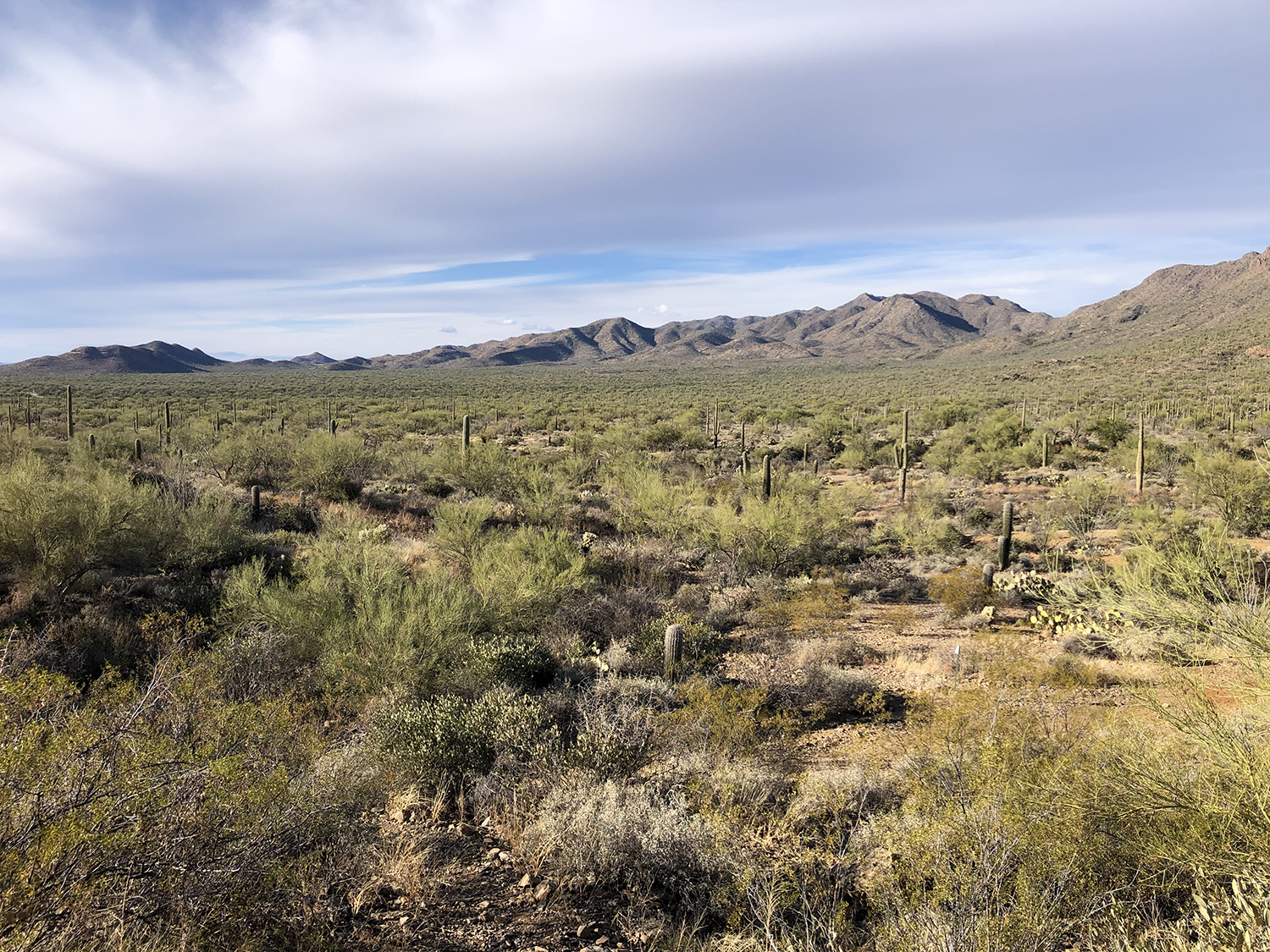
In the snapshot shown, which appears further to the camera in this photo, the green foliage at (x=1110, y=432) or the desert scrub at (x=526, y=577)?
the green foliage at (x=1110, y=432)

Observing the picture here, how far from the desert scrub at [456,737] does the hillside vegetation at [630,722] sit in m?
0.03

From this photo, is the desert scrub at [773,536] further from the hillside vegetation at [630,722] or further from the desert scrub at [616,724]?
the desert scrub at [616,724]

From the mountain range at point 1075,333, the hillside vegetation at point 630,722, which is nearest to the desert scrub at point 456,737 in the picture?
the hillside vegetation at point 630,722

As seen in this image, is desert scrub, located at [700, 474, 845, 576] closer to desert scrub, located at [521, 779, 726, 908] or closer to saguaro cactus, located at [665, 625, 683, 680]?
saguaro cactus, located at [665, 625, 683, 680]

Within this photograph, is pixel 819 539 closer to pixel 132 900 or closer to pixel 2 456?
pixel 132 900

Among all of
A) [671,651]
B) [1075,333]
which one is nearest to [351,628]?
[671,651]

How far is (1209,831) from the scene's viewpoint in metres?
4.04

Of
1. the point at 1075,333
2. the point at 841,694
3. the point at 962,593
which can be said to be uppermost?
the point at 1075,333

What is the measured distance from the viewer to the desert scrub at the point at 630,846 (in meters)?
4.86

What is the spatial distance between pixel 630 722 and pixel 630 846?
204 cm

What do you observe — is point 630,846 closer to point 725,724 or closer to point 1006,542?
point 725,724

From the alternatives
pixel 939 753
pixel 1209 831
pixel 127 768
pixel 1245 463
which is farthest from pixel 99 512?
pixel 1245 463

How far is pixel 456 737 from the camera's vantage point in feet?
21.0

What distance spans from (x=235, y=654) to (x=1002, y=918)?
26.6ft
